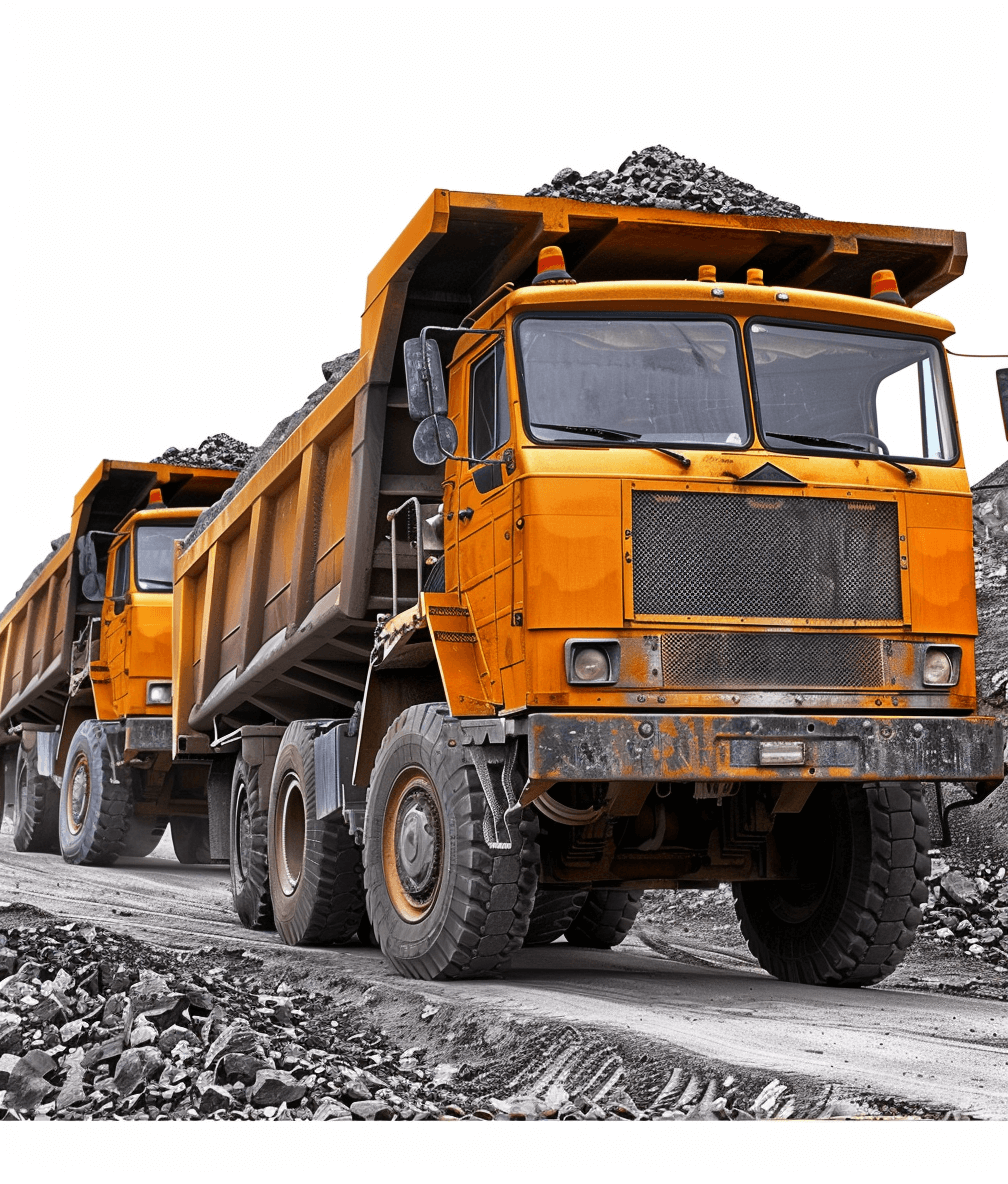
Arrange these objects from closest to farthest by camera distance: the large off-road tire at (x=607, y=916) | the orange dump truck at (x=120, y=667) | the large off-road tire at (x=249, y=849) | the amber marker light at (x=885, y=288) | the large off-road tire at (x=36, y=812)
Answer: the amber marker light at (x=885, y=288) → the large off-road tire at (x=607, y=916) → the large off-road tire at (x=249, y=849) → the orange dump truck at (x=120, y=667) → the large off-road tire at (x=36, y=812)

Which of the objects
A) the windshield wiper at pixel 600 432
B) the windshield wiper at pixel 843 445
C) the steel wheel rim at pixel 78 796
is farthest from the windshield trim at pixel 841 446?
the steel wheel rim at pixel 78 796

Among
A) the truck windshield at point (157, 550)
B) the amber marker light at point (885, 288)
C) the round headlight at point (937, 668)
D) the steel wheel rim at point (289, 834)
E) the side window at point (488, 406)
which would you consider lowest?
the steel wheel rim at point (289, 834)

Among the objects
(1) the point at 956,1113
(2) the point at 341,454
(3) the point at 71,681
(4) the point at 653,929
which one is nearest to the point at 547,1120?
(1) the point at 956,1113

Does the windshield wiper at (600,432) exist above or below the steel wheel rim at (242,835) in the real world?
above

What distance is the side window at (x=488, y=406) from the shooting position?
6.38 meters

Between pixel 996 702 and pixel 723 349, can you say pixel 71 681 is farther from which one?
pixel 723 349

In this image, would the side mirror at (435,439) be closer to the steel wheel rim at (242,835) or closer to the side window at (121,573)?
the steel wheel rim at (242,835)

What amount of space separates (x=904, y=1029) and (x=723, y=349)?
2798mm

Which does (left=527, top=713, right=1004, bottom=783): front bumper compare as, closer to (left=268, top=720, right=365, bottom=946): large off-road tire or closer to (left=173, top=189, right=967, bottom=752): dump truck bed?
(left=173, top=189, right=967, bottom=752): dump truck bed

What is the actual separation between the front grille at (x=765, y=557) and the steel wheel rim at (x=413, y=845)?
144 centimetres

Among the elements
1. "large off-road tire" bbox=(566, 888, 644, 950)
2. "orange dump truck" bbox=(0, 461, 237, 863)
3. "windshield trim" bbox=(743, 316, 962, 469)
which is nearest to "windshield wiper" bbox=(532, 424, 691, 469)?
"windshield trim" bbox=(743, 316, 962, 469)

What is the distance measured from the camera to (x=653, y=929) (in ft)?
34.2

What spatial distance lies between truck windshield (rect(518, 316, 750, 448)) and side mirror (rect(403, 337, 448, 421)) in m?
0.35

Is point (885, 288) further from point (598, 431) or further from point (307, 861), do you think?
point (307, 861)
